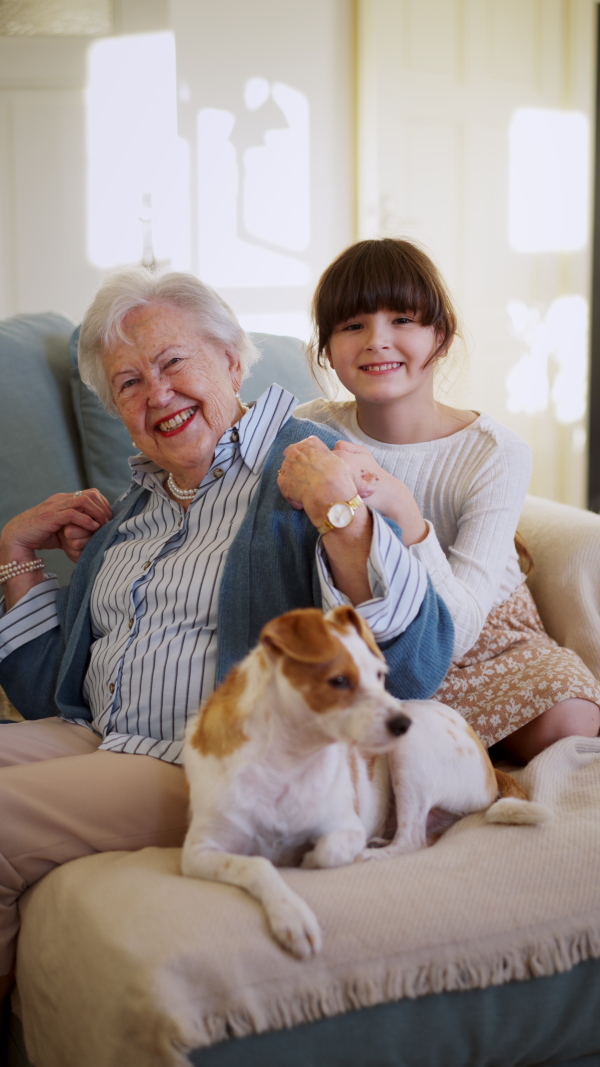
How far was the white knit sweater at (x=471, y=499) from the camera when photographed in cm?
141

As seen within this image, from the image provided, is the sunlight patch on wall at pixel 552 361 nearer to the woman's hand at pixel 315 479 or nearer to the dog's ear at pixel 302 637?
the woman's hand at pixel 315 479

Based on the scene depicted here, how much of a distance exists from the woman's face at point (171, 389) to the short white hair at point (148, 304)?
0.5 inches

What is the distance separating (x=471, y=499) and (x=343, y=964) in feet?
2.67

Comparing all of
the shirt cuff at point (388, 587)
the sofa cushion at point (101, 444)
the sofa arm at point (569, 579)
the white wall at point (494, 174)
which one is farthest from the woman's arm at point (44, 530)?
the white wall at point (494, 174)

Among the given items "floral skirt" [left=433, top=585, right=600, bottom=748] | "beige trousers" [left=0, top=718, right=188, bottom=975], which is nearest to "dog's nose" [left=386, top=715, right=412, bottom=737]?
"beige trousers" [left=0, top=718, right=188, bottom=975]

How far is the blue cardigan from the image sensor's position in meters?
1.21

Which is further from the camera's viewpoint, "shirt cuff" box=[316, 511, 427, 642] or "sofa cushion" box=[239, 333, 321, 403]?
"sofa cushion" box=[239, 333, 321, 403]

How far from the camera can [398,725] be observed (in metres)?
0.89

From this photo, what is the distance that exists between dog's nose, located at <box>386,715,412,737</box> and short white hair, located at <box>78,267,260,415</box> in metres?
0.81

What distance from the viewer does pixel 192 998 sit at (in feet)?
2.90

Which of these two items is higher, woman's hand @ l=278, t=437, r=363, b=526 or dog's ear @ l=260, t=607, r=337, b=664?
woman's hand @ l=278, t=437, r=363, b=526

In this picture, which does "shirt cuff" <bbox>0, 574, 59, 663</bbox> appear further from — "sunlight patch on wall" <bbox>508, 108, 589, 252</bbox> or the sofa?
"sunlight patch on wall" <bbox>508, 108, 589, 252</bbox>

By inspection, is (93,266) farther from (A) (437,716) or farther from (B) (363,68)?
(A) (437,716)

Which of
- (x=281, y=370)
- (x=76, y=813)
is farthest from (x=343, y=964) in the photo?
(x=281, y=370)
